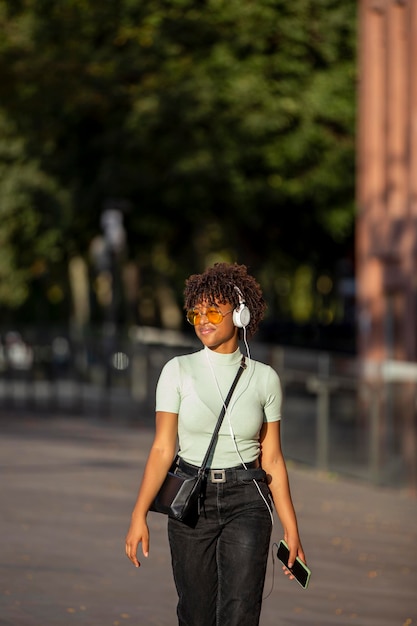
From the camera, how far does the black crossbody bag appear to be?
6223 millimetres

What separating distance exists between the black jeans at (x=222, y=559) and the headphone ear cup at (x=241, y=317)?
0.53 m

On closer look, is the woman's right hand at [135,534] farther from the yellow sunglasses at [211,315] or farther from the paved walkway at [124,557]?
the paved walkway at [124,557]

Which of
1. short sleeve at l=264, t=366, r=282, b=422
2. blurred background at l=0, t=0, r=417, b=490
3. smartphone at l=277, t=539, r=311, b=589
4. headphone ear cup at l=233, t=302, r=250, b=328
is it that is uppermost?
blurred background at l=0, t=0, r=417, b=490

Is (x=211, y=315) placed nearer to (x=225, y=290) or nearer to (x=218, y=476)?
(x=225, y=290)

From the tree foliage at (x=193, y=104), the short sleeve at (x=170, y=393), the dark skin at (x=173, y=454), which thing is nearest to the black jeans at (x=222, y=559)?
the dark skin at (x=173, y=454)

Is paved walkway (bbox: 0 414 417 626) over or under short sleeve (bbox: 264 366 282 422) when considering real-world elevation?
under

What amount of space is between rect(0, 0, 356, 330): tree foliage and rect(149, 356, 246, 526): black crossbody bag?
31620 mm

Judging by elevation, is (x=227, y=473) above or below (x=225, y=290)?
below

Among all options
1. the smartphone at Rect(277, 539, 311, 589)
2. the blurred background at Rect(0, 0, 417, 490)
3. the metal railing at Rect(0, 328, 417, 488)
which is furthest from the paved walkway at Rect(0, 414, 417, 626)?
the blurred background at Rect(0, 0, 417, 490)

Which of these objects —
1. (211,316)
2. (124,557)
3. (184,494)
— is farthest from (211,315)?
(124,557)

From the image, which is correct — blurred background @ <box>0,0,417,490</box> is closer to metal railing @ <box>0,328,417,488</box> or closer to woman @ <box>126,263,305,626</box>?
metal railing @ <box>0,328,417,488</box>

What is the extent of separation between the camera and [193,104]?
38250 mm

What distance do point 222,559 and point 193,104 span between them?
106 ft

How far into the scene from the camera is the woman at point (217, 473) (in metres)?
6.33
